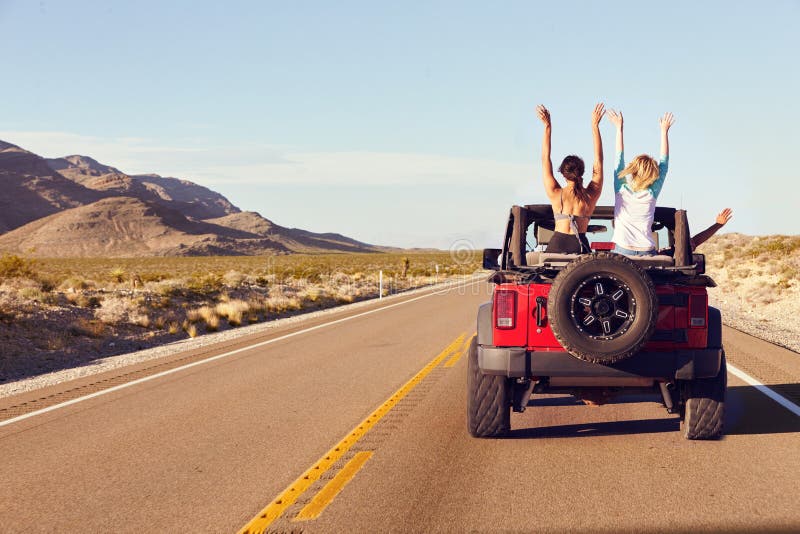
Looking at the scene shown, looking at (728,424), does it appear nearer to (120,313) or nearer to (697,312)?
(697,312)

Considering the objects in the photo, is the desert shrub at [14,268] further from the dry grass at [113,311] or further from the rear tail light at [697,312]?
the rear tail light at [697,312]

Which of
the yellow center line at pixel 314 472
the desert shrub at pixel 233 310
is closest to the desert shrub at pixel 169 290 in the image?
the desert shrub at pixel 233 310

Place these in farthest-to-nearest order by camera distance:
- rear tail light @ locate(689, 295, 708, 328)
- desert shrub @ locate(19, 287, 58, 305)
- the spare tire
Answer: desert shrub @ locate(19, 287, 58, 305), rear tail light @ locate(689, 295, 708, 328), the spare tire

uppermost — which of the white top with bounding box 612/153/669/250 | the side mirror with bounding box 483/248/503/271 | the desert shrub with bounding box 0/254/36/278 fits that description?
the white top with bounding box 612/153/669/250

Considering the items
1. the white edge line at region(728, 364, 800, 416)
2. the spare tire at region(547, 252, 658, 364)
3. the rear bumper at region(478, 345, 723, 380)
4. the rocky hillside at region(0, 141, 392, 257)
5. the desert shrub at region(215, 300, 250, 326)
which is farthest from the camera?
the rocky hillside at region(0, 141, 392, 257)

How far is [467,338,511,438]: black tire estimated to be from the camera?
21.4 ft

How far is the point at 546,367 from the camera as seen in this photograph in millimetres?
5992

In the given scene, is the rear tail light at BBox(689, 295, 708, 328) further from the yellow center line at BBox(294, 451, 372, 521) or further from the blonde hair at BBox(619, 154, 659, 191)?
the yellow center line at BBox(294, 451, 372, 521)

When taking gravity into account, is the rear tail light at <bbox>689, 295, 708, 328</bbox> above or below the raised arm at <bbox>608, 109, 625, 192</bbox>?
below

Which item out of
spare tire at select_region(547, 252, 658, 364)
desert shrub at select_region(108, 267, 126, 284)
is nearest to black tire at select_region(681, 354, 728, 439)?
spare tire at select_region(547, 252, 658, 364)

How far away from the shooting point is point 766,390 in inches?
355

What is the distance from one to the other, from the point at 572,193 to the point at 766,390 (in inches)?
167

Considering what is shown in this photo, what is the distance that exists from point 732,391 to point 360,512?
5886mm

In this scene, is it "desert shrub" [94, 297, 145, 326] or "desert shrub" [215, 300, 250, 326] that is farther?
"desert shrub" [215, 300, 250, 326]
